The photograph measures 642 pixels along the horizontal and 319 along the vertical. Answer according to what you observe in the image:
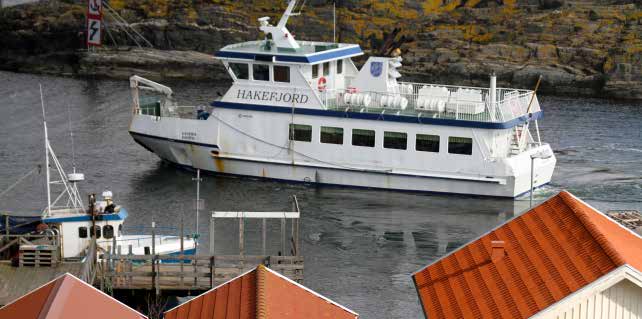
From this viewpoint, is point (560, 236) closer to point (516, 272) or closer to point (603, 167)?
point (516, 272)

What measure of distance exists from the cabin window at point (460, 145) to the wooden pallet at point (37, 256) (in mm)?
17222

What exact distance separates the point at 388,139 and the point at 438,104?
2126 mm

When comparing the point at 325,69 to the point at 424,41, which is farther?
the point at 424,41

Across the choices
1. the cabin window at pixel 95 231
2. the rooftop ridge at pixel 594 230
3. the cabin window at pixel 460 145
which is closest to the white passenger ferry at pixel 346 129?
the cabin window at pixel 460 145

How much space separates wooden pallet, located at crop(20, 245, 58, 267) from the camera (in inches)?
1133

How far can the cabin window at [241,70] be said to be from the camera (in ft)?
145

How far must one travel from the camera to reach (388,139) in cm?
4288

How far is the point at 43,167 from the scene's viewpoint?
45344mm

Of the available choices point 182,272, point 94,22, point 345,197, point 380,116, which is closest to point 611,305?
point 182,272

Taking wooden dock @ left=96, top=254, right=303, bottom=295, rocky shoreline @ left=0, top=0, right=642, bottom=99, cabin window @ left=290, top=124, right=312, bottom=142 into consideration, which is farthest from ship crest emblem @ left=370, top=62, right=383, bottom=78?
rocky shoreline @ left=0, top=0, right=642, bottom=99

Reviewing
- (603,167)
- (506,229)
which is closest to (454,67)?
(603,167)

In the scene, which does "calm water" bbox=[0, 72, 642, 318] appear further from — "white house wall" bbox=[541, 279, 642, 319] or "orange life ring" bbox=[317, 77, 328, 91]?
"white house wall" bbox=[541, 279, 642, 319]

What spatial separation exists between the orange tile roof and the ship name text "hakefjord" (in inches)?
801

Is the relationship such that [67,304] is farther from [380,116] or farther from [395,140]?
[395,140]
